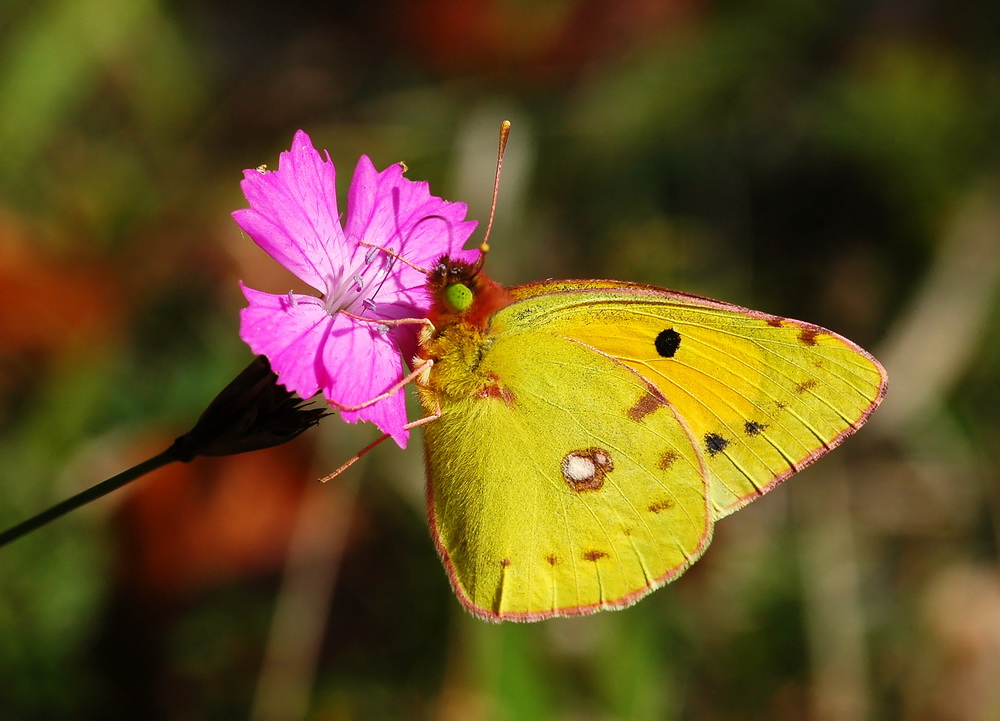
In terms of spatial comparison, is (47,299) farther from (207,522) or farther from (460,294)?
(460,294)

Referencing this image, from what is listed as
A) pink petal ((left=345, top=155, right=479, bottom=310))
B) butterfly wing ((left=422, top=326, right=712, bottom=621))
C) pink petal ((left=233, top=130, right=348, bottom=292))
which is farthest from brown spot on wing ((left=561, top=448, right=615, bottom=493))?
pink petal ((left=233, top=130, right=348, bottom=292))

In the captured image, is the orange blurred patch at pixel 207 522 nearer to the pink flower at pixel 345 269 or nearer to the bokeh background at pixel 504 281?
the bokeh background at pixel 504 281

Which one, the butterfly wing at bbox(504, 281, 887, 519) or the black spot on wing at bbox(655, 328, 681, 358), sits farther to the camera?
the black spot on wing at bbox(655, 328, 681, 358)

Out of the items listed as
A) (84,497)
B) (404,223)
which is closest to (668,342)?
(404,223)

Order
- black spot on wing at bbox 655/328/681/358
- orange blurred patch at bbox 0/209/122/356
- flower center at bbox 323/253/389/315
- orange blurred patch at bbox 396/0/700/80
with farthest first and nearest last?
orange blurred patch at bbox 396/0/700/80, orange blurred patch at bbox 0/209/122/356, black spot on wing at bbox 655/328/681/358, flower center at bbox 323/253/389/315

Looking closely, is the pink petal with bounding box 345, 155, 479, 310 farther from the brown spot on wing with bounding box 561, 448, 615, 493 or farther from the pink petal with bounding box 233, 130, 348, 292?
the brown spot on wing with bounding box 561, 448, 615, 493

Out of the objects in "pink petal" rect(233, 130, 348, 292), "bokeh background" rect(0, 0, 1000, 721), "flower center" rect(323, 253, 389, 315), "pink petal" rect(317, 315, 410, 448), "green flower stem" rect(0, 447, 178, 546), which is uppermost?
"pink petal" rect(233, 130, 348, 292)

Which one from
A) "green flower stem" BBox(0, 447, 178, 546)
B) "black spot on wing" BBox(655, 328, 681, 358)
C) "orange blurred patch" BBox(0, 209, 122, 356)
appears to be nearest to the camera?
"green flower stem" BBox(0, 447, 178, 546)

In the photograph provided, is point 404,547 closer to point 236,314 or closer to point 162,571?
point 162,571

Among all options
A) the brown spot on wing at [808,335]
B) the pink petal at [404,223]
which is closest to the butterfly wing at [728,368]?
→ the brown spot on wing at [808,335]
